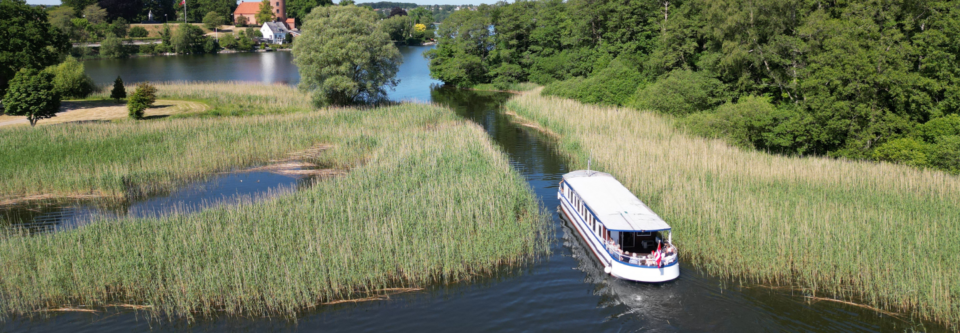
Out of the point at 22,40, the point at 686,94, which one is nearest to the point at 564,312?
the point at 686,94

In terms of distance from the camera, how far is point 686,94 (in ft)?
139

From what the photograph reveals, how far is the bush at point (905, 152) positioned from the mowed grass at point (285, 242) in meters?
20.1

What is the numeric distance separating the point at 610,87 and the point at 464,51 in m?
34.4

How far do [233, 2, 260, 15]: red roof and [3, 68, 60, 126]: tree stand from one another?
148m

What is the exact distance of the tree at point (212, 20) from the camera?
511ft

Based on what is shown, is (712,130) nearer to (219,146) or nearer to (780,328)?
(780,328)

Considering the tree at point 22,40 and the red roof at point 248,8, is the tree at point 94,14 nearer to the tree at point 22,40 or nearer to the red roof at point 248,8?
the red roof at point 248,8

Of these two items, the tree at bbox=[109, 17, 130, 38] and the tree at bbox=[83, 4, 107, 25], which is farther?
the tree at bbox=[83, 4, 107, 25]

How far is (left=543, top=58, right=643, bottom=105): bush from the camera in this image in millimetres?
52000

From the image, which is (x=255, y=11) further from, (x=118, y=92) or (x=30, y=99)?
(x=30, y=99)

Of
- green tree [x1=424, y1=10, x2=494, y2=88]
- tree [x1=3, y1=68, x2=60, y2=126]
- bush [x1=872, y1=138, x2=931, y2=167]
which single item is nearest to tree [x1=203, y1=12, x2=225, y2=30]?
green tree [x1=424, y1=10, x2=494, y2=88]

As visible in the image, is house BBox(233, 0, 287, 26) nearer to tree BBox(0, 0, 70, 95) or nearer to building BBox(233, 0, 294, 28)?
building BBox(233, 0, 294, 28)

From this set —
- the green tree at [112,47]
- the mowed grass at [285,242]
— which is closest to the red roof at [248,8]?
the green tree at [112,47]

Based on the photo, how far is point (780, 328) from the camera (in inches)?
618
